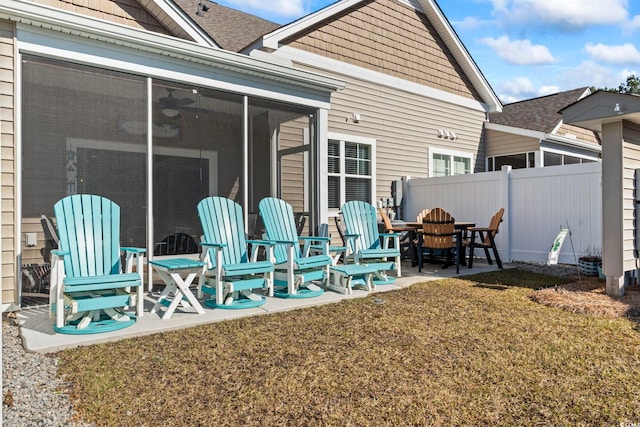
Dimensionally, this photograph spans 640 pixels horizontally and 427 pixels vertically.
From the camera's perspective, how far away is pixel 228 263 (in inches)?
176

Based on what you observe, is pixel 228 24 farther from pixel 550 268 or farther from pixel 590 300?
pixel 590 300

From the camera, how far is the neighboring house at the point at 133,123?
3814 millimetres

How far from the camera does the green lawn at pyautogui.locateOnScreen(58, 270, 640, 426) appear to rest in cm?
205

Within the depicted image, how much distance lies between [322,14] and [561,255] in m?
5.80

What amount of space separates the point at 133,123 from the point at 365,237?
3.12 metres

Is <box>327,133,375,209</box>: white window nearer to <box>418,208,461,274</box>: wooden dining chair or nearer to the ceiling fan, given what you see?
<box>418,208,461,274</box>: wooden dining chair

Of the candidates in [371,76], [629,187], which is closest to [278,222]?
[629,187]

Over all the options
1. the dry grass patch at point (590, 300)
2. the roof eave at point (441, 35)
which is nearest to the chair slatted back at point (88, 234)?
the dry grass patch at point (590, 300)

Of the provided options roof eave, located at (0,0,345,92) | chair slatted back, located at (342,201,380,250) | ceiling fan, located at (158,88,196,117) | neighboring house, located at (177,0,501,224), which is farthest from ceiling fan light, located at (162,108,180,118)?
neighboring house, located at (177,0,501,224)

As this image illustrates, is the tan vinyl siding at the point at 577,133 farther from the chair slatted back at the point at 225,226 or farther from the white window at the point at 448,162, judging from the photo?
the chair slatted back at the point at 225,226

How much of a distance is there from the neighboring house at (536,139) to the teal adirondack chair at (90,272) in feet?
31.0

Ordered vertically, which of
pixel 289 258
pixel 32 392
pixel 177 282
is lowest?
pixel 32 392

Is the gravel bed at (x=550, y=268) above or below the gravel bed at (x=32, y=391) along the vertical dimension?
above

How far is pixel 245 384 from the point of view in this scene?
2.37 metres
